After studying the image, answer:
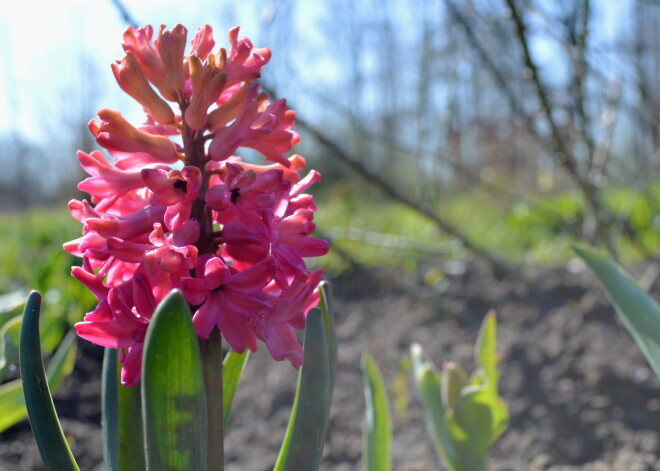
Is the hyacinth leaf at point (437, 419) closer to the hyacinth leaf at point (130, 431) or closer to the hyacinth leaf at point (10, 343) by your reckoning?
the hyacinth leaf at point (130, 431)

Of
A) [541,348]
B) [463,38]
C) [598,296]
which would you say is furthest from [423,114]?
[598,296]

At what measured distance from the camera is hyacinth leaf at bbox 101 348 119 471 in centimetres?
84

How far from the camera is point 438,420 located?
1232 millimetres

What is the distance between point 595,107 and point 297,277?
3152mm

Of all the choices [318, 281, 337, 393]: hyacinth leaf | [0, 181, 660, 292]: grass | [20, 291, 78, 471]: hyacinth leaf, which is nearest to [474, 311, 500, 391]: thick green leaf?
[318, 281, 337, 393]: hyacinth leaf

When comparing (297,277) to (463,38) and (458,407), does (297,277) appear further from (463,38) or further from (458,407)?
(463,38)

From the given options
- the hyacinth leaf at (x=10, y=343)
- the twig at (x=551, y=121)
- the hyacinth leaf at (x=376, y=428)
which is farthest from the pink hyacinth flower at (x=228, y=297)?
the twig at (x=551, y=121)

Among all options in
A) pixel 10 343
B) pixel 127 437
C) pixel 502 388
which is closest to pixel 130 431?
pixel 127 437

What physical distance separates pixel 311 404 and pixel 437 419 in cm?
61

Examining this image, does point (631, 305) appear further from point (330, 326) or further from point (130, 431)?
point (130, 431)

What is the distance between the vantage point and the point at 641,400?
6.15 feet

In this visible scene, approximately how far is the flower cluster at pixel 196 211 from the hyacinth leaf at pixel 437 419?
568 millimetres

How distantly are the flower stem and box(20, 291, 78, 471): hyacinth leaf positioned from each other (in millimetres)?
160

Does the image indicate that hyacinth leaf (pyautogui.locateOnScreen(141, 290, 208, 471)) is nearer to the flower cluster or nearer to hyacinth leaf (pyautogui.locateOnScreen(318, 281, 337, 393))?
the flower cluster
